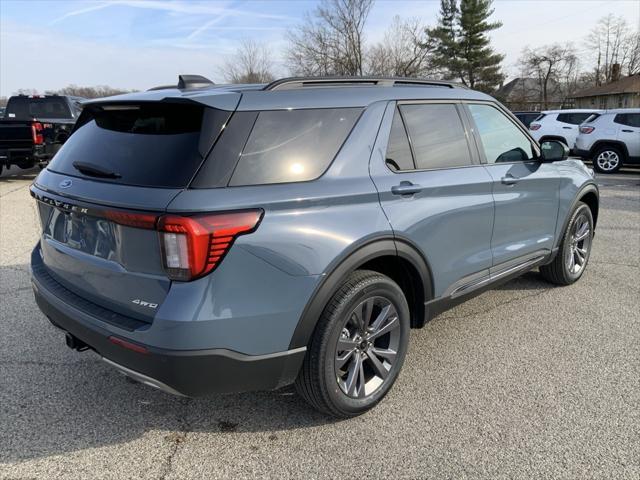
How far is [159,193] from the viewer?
2.12 metres

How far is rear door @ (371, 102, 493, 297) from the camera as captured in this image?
278cm

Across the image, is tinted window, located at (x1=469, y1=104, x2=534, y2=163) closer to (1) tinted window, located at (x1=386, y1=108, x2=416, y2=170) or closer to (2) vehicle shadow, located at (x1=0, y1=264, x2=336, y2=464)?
(1) tinted window, located at (x1=386, y1=108, x2=416, y2=170)

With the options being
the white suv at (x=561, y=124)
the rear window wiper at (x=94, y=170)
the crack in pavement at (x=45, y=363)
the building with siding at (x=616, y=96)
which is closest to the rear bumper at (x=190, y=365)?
the rear window wiper at (x=94, y=170)

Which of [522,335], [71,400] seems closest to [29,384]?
[71,400]

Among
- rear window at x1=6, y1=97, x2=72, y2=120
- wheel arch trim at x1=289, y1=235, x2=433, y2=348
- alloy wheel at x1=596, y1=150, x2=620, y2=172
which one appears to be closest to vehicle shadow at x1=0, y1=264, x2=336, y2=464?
A: wheel arch trim at x1=289, y1=235, x2=433, y2=348

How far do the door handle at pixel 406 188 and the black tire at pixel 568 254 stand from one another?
7.54 feet

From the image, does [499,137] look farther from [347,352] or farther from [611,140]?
[611,140]

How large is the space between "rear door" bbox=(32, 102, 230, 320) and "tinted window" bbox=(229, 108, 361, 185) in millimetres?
184

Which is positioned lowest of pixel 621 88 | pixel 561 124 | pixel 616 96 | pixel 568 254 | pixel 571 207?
pixel 568 254

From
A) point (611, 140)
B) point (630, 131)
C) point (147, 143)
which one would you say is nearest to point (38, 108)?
point (147, 143)

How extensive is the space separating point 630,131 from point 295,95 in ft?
44.9

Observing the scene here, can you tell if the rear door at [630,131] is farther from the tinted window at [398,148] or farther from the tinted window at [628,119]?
the tinted window at [398,148]

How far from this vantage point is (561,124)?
1609cm

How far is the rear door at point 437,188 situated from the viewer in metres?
2.78
